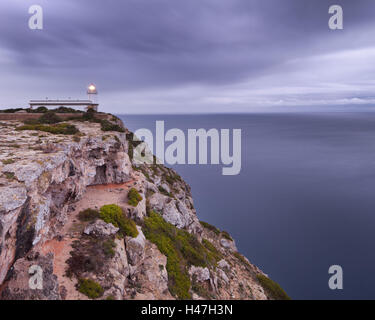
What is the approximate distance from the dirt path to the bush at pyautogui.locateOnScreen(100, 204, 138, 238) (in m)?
1.21

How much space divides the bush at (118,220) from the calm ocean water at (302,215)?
173 feet

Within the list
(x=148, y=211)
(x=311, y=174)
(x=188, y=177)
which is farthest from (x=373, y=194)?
(x=148, y=211)

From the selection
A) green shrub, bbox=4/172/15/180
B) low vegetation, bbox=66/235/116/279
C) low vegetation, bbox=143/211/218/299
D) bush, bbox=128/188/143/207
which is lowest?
low vegetation, bbox=143/211/218/299

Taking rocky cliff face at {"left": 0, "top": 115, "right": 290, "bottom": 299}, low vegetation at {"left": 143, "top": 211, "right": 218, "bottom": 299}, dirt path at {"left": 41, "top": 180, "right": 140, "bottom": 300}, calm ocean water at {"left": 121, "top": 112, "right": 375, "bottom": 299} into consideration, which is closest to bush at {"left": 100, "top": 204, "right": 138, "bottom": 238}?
rocky cliff face at {"left": 0, "top": 115, "right": 290, "bottom": 299}

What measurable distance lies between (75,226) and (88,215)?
1427 millimetres

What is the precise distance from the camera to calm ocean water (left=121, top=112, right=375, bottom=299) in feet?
177

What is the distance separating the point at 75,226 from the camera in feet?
48.2

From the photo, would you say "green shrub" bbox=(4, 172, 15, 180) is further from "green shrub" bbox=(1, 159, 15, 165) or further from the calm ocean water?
the calm ocean water

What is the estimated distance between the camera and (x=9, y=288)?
8508 mm

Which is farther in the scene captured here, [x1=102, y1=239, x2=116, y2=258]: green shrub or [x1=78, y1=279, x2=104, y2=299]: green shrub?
[x1=102, y1=239, x2=116, y2=258]: green shrub

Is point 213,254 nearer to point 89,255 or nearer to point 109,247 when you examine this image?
point 109,247

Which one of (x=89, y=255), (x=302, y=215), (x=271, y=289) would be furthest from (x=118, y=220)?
(x=302, y=215)
